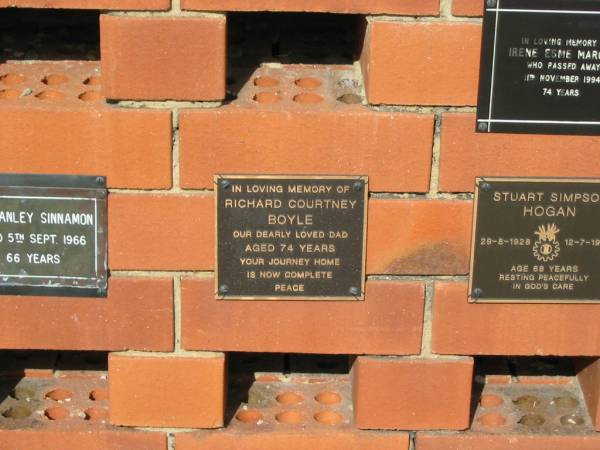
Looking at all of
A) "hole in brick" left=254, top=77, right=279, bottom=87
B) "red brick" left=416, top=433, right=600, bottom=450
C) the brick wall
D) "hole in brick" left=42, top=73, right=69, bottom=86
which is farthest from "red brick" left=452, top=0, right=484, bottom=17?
"red brick" left=416, top=433, right=600, bottom=450

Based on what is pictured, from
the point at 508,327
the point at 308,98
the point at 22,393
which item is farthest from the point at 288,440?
the point at 308,98

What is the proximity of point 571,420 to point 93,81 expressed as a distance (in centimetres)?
148

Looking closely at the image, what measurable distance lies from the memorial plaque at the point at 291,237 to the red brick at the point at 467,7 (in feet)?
1.45

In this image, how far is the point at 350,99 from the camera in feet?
8.89

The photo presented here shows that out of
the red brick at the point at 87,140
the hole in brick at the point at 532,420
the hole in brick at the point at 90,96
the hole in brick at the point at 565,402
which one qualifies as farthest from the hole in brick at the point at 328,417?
the hole in brick at the point at 90,96

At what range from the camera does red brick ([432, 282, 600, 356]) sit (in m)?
2.78

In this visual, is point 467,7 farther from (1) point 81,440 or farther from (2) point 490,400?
(1) point 81,440

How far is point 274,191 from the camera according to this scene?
8.79 ft

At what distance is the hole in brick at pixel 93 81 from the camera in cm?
277

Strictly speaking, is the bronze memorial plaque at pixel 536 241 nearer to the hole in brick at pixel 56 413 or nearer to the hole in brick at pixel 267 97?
the hole in brick at pixel 267 97

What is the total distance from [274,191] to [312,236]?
147 mm

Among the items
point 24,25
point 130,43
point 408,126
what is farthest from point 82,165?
point 408,126

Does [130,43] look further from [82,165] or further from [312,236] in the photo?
[312,236]

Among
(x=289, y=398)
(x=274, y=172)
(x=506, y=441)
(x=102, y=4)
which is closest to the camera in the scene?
(x=102, y=4)
